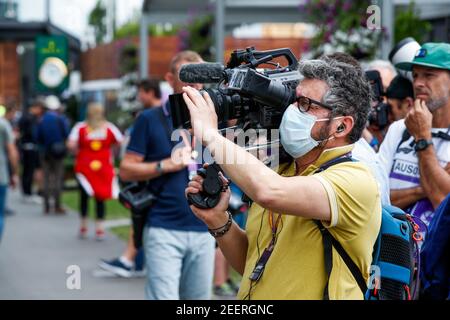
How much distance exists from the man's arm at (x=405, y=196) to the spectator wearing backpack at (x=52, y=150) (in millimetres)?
10324

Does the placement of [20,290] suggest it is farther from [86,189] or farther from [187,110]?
[187,110]

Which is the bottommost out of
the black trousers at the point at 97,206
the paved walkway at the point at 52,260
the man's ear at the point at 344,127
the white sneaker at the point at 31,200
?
the white sneaker at the point at 31,200

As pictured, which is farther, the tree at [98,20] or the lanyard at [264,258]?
the tree at [98,20]

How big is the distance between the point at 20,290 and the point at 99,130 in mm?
3860

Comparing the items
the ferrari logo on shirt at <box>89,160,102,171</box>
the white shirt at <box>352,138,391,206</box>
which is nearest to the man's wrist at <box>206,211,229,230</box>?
the white shirt at <box>352,138,391,206</box>

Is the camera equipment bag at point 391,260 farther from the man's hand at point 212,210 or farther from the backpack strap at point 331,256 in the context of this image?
the man's hand at point 212,210

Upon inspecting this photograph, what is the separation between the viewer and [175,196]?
507 centimetres

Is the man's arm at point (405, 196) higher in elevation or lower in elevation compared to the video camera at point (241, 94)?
lower

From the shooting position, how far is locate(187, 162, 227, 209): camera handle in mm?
2852

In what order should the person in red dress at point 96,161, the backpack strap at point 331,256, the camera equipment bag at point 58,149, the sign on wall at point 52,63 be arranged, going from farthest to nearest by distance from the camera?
the sign on wall at point 52,63 → the camera equipment bag at point 58,149 → the person in red dress at point 96,161 → the backpack strap at point 331,256

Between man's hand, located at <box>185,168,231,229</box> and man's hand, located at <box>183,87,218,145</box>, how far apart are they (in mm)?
298

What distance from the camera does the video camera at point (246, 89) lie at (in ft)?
8.75

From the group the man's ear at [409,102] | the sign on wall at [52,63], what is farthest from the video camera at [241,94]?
the sign on wall at [52,63]
